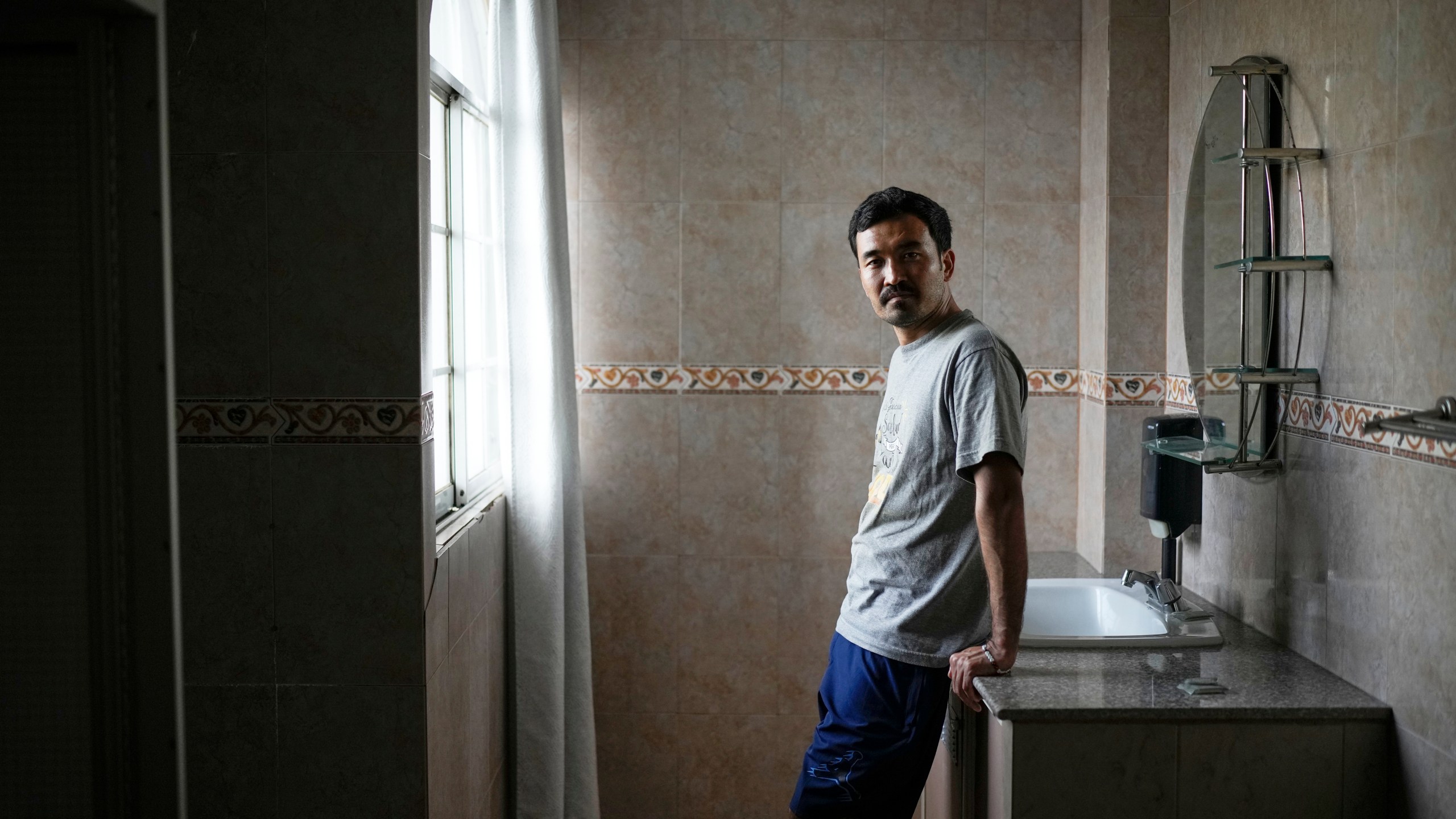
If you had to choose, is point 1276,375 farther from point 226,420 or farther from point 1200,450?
point 226,420

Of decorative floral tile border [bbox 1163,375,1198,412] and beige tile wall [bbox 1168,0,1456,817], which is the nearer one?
beige tile wall [bbox 1168,0,1456,817]

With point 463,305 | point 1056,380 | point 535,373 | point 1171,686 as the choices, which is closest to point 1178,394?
point 1056,380

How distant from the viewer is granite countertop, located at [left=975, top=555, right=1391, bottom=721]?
71.2 inches

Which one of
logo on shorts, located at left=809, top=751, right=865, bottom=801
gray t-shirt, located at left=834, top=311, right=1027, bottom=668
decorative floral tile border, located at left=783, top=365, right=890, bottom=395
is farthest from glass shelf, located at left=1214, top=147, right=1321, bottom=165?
logo on shorts, located at left=809, top=751, right=865, bottom=801

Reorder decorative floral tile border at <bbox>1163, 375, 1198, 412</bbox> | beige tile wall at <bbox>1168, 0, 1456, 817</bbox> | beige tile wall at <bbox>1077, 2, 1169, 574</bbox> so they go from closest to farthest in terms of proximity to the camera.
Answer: beige tile wall at <bbox>1168, 0, 1456, 817</bbox>, decorative floral tile border at <bbox>1163, 375, 1198, 412</bbox>, beige tile wall at <bbox>1077, 2, 1169, 574</bbox>

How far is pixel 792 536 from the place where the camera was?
323cm

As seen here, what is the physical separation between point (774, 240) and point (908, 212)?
1.13 m

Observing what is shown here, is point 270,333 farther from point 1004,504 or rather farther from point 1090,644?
point 1090,644

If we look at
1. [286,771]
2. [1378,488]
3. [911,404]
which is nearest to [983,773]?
[911,404]

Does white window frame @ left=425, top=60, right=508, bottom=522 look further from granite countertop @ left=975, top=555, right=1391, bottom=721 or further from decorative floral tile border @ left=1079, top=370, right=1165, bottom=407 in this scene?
decorative floral tile border @ left=1079, top=370, right=1165, bottom=407

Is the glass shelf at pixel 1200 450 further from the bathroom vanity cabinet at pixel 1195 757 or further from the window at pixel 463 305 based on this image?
the window at pixel 463 305

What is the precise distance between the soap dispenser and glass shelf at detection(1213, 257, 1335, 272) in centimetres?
41

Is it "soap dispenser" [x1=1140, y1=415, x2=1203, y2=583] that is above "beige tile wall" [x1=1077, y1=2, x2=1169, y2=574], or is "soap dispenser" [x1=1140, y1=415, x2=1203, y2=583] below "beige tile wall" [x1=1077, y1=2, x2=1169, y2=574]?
below

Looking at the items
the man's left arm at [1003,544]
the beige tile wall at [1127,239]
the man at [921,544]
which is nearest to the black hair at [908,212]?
the man at [921,544]
